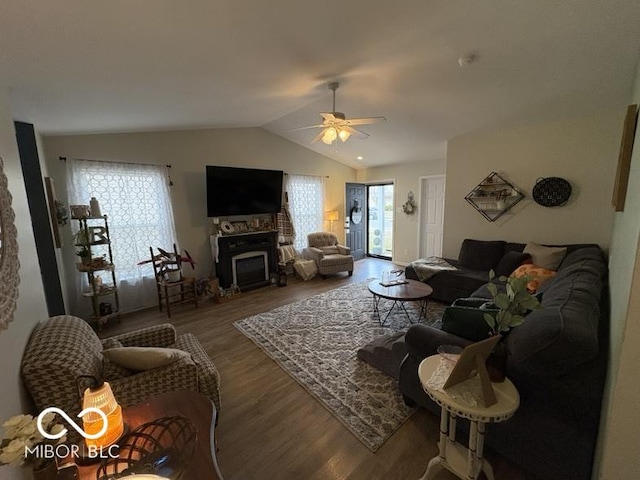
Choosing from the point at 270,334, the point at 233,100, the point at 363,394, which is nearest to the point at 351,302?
the point at 270,334

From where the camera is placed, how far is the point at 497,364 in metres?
1.32

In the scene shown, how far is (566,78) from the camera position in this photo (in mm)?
2537

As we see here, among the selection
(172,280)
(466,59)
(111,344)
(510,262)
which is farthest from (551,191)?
(172,280)

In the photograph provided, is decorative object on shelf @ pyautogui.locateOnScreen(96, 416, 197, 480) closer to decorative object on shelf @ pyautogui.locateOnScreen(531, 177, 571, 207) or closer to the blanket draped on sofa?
the blanket draped on sofa

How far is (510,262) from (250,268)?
4050mm

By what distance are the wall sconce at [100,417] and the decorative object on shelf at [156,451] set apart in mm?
43

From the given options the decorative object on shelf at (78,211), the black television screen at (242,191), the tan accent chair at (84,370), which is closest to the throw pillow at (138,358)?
the tan accent chair at (84,370)

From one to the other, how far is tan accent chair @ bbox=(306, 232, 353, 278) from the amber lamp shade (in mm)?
4295

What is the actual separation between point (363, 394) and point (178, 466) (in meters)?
1.55

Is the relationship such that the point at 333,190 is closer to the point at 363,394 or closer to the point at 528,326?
the point at 363,394

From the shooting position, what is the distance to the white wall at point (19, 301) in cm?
98

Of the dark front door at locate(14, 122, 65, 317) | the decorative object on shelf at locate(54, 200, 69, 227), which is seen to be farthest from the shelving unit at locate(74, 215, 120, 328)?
the dark front door at locate(14, 122, 65, 317)

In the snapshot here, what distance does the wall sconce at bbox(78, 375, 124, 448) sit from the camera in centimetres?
90

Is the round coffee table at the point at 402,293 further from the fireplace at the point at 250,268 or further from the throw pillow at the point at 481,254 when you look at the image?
the fireplace at the point at 250,268
